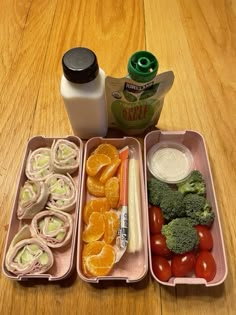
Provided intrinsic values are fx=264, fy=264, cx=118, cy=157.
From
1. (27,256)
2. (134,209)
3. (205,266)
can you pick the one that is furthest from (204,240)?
(27,256)

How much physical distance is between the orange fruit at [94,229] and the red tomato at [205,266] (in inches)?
8.0

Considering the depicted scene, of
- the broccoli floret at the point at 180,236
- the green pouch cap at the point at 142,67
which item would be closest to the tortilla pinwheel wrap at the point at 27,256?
the broccoli floret at the point at 180,236

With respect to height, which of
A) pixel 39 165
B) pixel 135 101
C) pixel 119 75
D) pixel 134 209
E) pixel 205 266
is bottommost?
pixel 205 266

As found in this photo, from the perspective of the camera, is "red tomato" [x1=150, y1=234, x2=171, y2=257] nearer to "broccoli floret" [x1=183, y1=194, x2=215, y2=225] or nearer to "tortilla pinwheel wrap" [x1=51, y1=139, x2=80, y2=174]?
"broccoli floret" [x1=183, y1=194, x2=215, y2=225]

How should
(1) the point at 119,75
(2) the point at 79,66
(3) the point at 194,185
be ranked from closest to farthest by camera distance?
(2) the point at 79,66 < (3) the point at 194,185 < (1) the point at 119,75

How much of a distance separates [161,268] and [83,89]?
39 centimetres

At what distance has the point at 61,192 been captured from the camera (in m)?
0.59

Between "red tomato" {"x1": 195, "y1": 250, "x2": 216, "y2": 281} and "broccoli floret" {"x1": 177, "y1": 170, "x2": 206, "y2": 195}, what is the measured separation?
13cm

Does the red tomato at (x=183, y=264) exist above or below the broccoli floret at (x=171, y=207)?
below

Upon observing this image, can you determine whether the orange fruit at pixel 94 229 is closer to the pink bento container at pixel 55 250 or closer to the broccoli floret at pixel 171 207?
the pink bento container at pixel 55 250

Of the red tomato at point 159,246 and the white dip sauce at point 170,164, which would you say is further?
the white dip sauce at point 170,164

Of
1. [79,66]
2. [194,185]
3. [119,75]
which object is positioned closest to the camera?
[79,66]

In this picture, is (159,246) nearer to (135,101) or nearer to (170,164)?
(170,164)

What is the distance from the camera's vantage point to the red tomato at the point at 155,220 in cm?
56
